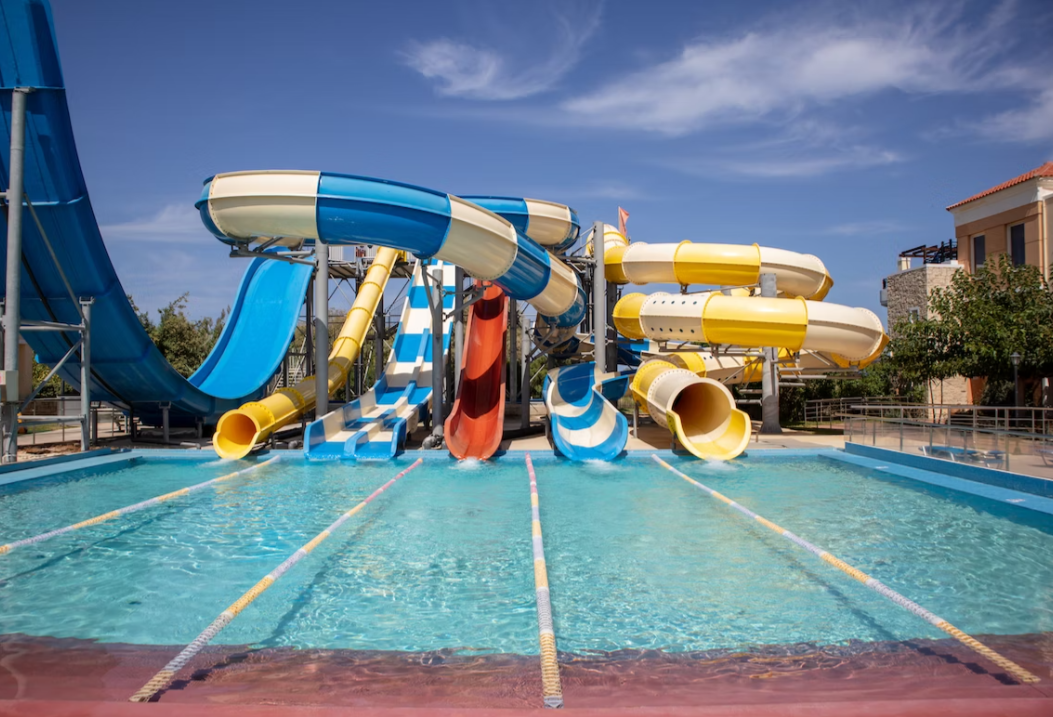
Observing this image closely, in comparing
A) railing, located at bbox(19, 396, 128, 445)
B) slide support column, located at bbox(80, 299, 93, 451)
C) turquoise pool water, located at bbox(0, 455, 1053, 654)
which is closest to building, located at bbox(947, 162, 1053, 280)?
turquoise pool water, located at bbox(0, 455, 1053, 654)

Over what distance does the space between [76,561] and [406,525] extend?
2.46 meters

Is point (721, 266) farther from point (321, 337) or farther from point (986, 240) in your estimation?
point (986, 240)

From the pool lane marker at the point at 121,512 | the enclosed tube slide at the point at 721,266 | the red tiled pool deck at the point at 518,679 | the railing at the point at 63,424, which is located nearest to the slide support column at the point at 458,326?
the enclosed tube slide at the point at 721,266

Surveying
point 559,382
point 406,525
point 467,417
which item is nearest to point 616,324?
point 559,382

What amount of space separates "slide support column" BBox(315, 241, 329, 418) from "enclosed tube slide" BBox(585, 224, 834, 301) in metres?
5.59

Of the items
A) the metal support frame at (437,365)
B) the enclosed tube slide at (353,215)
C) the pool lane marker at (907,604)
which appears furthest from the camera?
the metal support frame at (437,365)

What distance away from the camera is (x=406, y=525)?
6.20 metres

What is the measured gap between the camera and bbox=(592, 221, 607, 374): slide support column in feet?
42.3

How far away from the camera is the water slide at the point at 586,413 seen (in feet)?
34.0

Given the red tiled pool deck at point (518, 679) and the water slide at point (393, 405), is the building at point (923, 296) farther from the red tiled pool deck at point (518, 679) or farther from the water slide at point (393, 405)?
the red tiled pool deck at point (518, 679)

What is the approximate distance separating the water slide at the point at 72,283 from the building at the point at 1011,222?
17636 millimetres

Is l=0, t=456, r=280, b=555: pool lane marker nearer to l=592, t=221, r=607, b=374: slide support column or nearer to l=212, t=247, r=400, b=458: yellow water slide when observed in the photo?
l=212, t=247, r=400, b=458: yellow water slide

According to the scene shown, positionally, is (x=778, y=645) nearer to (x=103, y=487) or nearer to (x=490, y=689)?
(x=490, y=689)

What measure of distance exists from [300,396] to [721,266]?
7.98 m
